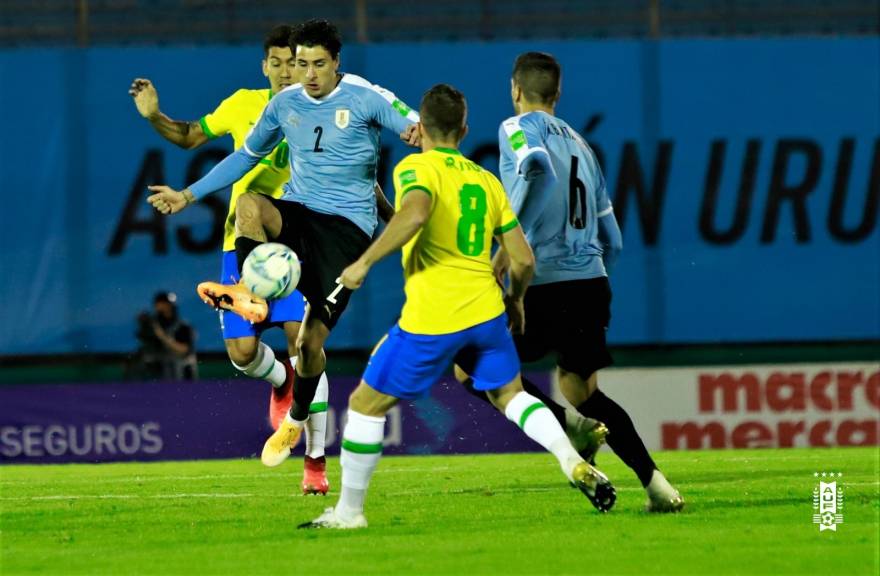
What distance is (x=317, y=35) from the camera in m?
8.74

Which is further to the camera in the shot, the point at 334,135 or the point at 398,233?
the point at 334,135

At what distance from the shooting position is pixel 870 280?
18.2m

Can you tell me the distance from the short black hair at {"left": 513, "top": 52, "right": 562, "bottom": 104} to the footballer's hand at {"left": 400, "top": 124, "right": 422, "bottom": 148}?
577mm

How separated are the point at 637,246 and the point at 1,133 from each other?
6.78 metres

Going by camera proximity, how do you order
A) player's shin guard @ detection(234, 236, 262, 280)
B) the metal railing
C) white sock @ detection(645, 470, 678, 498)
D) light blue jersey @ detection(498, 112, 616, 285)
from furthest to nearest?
the metal railing
player's shin guard @ detection(234, 236, 262, 280)
light blue jersey @ detection(498, 112, 616, 285)
white sock @ detection(645, 470, 678, 498)

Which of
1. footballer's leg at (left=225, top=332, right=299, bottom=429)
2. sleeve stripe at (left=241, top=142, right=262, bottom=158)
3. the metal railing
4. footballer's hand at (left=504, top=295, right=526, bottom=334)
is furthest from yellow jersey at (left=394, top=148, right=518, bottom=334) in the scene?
the metal railing

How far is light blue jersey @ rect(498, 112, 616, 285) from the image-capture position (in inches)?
Answer: 313

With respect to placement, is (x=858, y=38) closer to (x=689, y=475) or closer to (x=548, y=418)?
(x=689, y=475)

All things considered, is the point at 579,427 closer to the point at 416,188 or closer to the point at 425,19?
the point at 416,188

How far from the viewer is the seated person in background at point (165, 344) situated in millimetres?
17453

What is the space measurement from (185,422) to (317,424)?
6.59 metres

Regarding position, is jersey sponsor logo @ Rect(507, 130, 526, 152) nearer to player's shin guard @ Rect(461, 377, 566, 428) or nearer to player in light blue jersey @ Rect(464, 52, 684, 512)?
player in light blue jersey @ Rect(464, 52, 684, 512)

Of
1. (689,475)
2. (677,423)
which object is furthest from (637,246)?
(689,475)

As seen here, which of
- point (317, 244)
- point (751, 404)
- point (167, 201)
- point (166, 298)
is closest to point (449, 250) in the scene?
point (317, 244)
